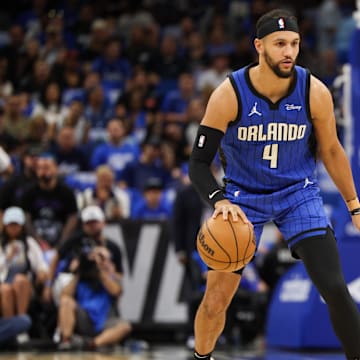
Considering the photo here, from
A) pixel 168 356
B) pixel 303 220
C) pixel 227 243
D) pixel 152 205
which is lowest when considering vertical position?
pixel 168 356

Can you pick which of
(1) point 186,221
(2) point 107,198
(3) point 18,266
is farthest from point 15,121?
(1) point 186,221

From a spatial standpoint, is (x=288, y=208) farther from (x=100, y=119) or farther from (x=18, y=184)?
(x=100, y=119)

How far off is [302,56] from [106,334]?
321 inches

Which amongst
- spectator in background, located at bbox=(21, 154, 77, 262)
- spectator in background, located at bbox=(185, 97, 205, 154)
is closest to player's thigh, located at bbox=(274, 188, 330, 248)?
spectator in background, located at bbox=(21, 154, 77, 262)

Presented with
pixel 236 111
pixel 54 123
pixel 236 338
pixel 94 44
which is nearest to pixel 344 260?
pixel 236 338

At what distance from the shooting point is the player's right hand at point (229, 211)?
244 inches

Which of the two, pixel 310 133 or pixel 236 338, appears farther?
pixel 236 338

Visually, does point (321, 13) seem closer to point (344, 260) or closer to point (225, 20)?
point (225, 20)

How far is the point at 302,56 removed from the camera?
60.5 ft

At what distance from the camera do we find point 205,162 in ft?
21.6

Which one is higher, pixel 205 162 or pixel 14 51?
pixel 14 51

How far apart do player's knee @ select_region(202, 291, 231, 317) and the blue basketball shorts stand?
42 cm

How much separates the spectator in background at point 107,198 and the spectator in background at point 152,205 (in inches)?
7.2

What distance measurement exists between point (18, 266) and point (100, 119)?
17.8ft
